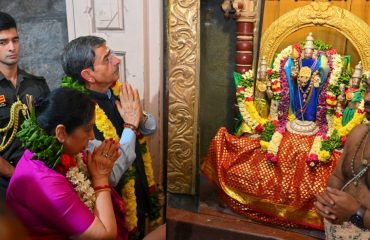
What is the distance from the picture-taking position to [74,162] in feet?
5.61

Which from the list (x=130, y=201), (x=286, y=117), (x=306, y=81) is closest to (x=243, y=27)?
(x=306, y=81)

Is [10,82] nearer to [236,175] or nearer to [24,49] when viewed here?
[24,49]

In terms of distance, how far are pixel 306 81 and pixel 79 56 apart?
61.8 inches

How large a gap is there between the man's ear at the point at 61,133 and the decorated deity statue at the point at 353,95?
1.98 metres

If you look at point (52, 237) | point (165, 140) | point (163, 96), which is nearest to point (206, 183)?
point (165, 140)

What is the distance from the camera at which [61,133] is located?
5.19 ft

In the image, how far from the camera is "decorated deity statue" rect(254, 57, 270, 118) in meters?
3.09

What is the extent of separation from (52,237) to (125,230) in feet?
1.66

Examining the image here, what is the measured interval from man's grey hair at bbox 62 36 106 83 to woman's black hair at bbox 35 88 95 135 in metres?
0.55

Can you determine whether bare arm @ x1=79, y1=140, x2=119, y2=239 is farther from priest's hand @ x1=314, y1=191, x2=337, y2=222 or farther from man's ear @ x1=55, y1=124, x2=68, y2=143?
priest's hand @ x1=314, y1=191, x2=337, y2=222

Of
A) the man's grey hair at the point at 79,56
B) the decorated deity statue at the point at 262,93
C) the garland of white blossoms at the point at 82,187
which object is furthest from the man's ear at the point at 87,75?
the decorated deity statue at the point at 262,93

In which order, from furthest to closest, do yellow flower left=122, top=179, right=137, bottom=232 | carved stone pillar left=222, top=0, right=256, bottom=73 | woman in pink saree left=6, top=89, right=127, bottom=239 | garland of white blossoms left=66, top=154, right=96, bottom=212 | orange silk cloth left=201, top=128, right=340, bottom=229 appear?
carved stone pillar left=222, top=0, right=256, bottom=73 → orange silk cloth left=201, top=128, right=340, bottom=229 → yellow flower left=122, top=179, right=137, bottom=232 → garland of white blossoms left=66, top=154, right=96, bottom=212 → woman in pink saree left=6, top=89, right=127, bottom=239

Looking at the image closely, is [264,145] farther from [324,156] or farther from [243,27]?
[243,27]

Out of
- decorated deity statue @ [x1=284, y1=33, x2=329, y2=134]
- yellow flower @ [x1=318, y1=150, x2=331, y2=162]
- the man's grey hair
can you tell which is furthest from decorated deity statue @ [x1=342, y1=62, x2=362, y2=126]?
the man's grey hair
